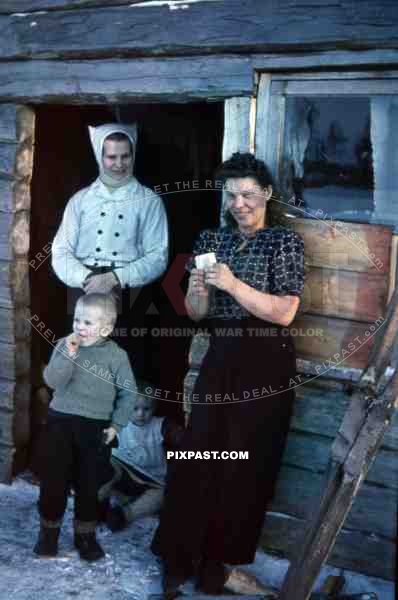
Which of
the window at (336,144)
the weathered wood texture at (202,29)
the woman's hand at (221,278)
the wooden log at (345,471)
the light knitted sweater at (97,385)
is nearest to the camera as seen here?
the wooden log at (345,471)

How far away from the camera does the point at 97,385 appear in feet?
11.0

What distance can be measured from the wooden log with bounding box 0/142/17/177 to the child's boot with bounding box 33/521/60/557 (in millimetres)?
1954

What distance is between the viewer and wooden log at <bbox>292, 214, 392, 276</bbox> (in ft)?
10.8

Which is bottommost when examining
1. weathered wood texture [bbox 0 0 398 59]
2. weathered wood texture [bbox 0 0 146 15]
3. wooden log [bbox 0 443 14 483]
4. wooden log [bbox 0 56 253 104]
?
wooden log [bbox 0 443 14 483]

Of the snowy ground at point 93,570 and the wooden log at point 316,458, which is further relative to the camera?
the wooden log at point 316,458

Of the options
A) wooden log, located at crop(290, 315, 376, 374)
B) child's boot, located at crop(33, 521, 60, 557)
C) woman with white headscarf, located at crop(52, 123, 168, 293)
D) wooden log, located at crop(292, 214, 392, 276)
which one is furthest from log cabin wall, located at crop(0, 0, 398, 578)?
child's boot, located at crop(33, 521, 60, 557)

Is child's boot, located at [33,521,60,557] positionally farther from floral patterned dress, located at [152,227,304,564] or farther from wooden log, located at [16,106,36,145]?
wooden log, located at [16,106,36,145]

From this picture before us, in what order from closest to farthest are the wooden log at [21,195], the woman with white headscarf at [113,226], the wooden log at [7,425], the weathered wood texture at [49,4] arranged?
the weathered wood texture at [49,4] < the woman with white headscarf at [113,226] < the wooden log at [21,195] < the wooden log at [7,425]

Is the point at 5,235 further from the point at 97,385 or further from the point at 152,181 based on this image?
the point at 152,181

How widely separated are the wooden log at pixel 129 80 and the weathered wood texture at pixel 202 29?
6cm

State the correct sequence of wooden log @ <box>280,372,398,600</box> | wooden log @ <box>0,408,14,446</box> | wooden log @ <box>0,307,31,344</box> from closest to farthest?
1. wooden log @ <box>280,372,398,600</box>
2. wooden log @ <box>0,307,31,344</box>
3. wooden log @ <box>0,408,14,446</box>

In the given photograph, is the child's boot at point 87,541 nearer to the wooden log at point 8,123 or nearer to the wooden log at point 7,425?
the wooden log at point 7,425

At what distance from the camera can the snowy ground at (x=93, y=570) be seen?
326 cm

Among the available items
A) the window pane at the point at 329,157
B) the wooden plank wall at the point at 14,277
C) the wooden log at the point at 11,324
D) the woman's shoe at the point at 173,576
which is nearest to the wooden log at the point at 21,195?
the wooden plank wall at the point at 14,277
